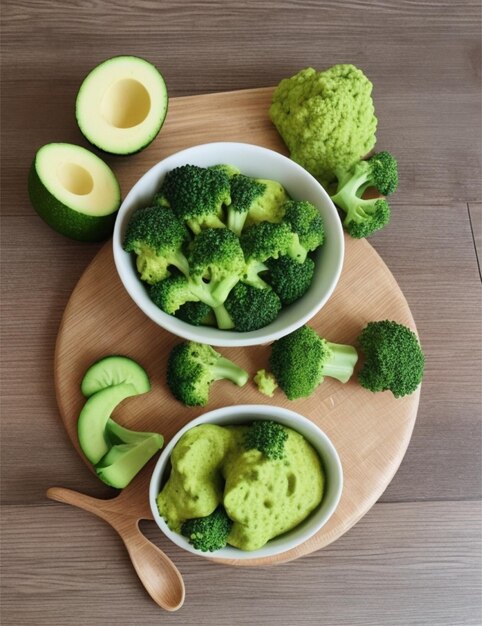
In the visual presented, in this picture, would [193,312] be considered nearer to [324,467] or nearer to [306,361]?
[306,361]

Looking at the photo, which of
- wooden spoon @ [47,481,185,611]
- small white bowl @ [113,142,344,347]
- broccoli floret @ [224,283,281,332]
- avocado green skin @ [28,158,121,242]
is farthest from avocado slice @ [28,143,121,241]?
wooden spoon @ [47,481,185,611]

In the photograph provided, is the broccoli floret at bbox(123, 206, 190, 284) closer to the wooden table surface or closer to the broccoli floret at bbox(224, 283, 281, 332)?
the broccoli floret at bbox(224, 283, 281, 332)

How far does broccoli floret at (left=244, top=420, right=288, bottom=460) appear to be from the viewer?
1179 millimetres

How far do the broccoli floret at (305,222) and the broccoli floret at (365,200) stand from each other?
17cm

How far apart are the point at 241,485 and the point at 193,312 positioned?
36cm

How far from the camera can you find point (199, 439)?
1213 mm

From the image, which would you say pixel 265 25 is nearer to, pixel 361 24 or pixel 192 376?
pixel 361 24

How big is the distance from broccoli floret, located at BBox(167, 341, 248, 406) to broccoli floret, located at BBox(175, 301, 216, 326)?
0.25 ft

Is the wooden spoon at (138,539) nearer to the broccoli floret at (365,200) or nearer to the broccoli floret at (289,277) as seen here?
the broccoli floret at (289,277)

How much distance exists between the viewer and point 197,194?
1217 mm

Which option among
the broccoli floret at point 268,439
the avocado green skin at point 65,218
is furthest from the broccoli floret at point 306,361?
the avocado green skin at point 65,218

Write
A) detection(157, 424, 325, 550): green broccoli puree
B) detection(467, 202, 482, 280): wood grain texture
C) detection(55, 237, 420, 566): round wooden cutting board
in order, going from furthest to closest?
detection(467, 202, 482, 280): wood grain texture → detection(55, 237, 420, 566): round wooden cutting board → detection(157, 424, 325, 550): green broccoli puree

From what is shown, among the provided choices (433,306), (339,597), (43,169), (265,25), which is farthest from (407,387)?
(265,25)

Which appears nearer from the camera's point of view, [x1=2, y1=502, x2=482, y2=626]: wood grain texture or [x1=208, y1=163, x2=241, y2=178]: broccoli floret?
[x1=208, y1=163, x2=241, y2=178]: broccoli floret
